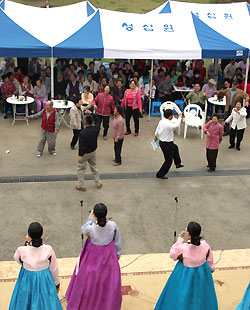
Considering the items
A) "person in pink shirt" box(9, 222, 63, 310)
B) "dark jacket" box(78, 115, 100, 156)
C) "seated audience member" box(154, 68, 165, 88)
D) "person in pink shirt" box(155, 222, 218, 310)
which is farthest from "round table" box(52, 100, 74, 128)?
"person in pink shirt" box(155, 222, 218, 310)

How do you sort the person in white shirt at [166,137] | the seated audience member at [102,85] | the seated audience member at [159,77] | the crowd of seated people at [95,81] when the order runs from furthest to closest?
the seated audience member at [159,77]
the seated audience member at [102,85]
the crowd of seated people at [95,81]
the person in white shirt at [166,137]

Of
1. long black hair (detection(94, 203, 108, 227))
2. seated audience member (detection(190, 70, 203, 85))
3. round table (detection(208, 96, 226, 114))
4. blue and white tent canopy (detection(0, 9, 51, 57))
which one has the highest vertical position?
blue and white tent canopy (detection(0, 9, 51, 57))

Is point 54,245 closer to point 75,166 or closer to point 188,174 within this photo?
point 75,166

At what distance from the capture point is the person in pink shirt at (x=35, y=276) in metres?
4.76

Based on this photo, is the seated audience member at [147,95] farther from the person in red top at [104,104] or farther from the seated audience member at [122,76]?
the person in red top at [104,104]

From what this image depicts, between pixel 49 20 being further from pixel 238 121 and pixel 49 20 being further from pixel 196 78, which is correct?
pixel 238 121

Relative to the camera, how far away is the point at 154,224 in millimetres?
7945

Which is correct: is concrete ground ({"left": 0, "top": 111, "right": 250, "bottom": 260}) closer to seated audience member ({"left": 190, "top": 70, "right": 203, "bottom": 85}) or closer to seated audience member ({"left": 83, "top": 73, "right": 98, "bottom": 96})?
seated audience member ({"left": 83, "top": 73, "right": 98, "bottom": 96})

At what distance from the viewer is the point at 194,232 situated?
4.79 meters

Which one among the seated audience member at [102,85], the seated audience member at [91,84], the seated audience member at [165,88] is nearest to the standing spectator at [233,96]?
the seated audience member at [165,88]

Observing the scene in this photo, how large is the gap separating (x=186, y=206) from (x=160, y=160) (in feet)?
7.50

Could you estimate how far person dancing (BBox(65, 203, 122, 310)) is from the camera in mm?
5129

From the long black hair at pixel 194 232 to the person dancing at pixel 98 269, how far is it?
851mm

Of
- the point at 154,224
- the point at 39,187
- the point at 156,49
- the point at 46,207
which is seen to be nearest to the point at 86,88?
the point at 156,49
